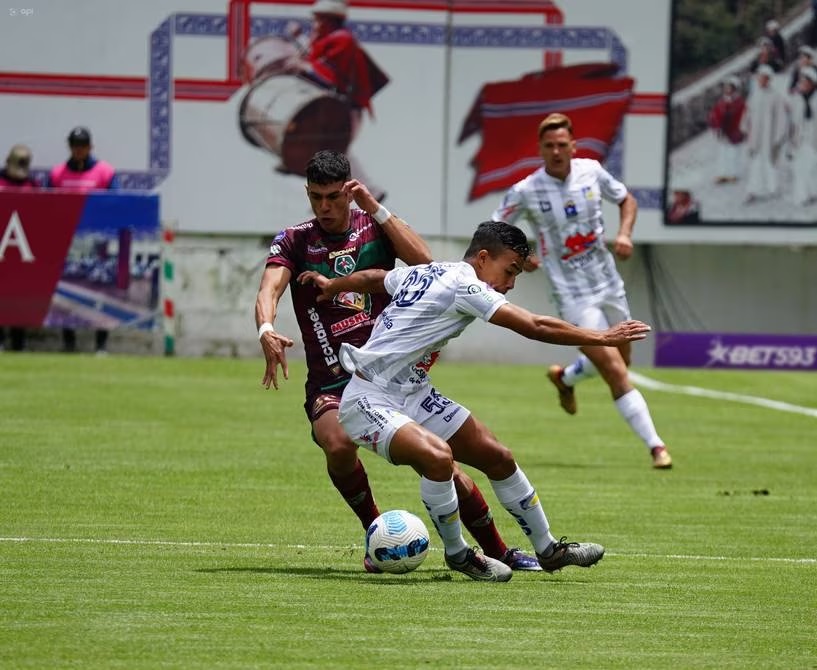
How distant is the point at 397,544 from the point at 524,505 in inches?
26.8

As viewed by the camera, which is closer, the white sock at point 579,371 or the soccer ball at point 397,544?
the soccer ball at point 397,544

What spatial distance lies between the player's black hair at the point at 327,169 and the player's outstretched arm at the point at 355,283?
1.64ft

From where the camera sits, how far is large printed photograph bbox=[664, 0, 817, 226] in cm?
2727

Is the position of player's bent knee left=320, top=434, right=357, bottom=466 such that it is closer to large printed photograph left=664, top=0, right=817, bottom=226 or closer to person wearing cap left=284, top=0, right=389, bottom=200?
person wearing cap left=284, top=0, right=389, bottom=200

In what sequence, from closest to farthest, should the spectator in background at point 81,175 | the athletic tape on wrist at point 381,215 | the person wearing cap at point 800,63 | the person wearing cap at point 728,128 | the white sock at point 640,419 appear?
the athletic tape on wrist at point 381,215 < the white sock at point 640,419 < the spectator in background at point 81,175 < the person wearing cap at point 800,63 < the person wearing cap at point 728,128

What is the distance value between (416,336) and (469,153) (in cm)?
1919

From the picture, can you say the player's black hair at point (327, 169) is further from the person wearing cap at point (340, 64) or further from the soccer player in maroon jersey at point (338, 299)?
the person wearing cap at point (340, 64)

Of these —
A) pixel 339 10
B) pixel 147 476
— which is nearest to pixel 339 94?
pixel 339 10

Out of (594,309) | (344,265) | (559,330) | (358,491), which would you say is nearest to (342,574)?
(358,491)

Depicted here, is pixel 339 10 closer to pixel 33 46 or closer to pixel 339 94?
pixel 339 94

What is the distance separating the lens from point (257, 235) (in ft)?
88.6

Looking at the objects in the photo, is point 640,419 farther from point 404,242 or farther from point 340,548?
point 404,242

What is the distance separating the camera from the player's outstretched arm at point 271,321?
9094 mm

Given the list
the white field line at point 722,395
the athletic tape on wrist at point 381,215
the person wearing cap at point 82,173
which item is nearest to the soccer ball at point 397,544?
the athletic tape on wrist at point 381,215
